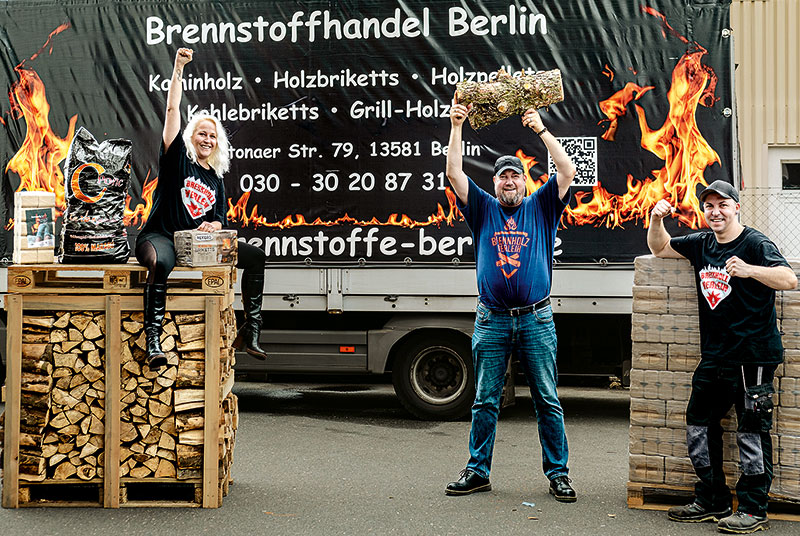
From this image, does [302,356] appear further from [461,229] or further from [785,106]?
[785,106]

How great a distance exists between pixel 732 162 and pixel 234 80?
479 cm

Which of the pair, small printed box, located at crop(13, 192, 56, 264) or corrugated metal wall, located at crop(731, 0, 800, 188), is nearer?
small printed box, located at crop(13, 192, 56, 264)

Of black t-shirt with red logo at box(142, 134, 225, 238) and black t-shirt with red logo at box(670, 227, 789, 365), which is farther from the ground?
black t-shirt with red logo at box(142, 134, 225, 238)

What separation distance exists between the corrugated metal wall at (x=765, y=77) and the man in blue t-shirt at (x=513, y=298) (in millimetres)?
6982

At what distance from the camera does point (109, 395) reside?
5.74 meters

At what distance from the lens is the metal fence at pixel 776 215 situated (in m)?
10.7

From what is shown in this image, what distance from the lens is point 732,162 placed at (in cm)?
840

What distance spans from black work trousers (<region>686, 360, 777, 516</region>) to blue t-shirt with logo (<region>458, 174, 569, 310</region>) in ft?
3.83

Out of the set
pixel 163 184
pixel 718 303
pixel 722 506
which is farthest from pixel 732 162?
pixel 163 184

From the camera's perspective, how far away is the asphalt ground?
214 inches

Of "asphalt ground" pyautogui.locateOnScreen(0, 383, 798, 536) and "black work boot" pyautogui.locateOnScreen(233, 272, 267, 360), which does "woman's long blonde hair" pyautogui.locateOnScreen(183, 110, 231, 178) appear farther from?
"asphalt ground" pyautogui.locateOnScreen(0, 383, 798, 536)

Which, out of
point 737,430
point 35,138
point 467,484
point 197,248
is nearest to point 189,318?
point 197,248

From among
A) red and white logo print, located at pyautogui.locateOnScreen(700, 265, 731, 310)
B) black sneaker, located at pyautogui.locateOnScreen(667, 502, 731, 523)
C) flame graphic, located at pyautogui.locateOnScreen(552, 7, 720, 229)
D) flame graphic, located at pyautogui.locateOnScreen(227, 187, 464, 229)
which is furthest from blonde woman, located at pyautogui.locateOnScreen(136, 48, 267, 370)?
flame graphic, located at pyautogui.locateOnScreen(552, 7, 720, 229)

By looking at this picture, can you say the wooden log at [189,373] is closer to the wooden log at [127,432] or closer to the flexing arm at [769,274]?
the wooden log at [127,432]
